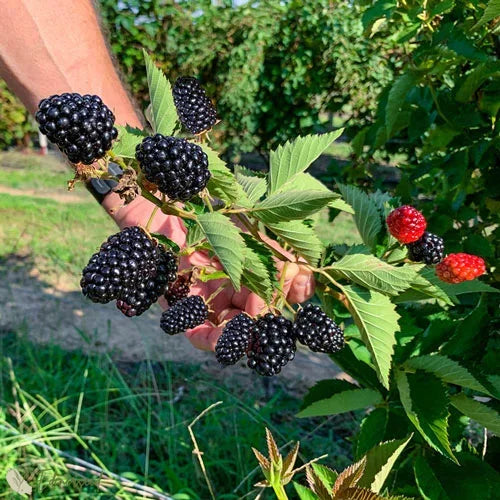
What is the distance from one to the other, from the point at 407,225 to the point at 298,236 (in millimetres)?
182

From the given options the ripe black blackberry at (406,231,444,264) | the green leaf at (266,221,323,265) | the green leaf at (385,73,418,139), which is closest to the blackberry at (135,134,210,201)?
the green leaf at (266,221,323,265)

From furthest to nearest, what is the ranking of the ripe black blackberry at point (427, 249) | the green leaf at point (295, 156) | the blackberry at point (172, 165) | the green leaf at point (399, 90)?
the green leaf at point (399, 90)
the ripe black blackberry at point (427, 249)
the green leaf at point (295, 156)
the blackberry at point (172, 165)

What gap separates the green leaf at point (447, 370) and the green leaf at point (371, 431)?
0.18 meters

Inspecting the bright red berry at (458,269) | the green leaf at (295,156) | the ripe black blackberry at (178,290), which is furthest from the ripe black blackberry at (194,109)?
the bright red berry at (458,269)

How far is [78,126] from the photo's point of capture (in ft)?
2.01

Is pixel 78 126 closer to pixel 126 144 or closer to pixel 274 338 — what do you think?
pixel 126 144

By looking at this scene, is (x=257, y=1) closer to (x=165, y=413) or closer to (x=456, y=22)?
(x=165, y=413)

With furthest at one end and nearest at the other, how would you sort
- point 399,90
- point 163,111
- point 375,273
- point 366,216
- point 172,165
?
point 399,90 → point 366,216 → point 375,273 → point 163,111 → point 172,165

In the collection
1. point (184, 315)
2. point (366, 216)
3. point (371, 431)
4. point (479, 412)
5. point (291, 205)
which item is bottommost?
point (371, 431)

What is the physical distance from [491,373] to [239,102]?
5.27 meters

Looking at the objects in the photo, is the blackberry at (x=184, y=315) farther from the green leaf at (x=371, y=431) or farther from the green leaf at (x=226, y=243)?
the green leaf at (x=371, y=431)

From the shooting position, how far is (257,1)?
6094 mm

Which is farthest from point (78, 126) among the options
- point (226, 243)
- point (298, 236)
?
point (298, 236)

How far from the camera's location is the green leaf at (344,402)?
127cm
